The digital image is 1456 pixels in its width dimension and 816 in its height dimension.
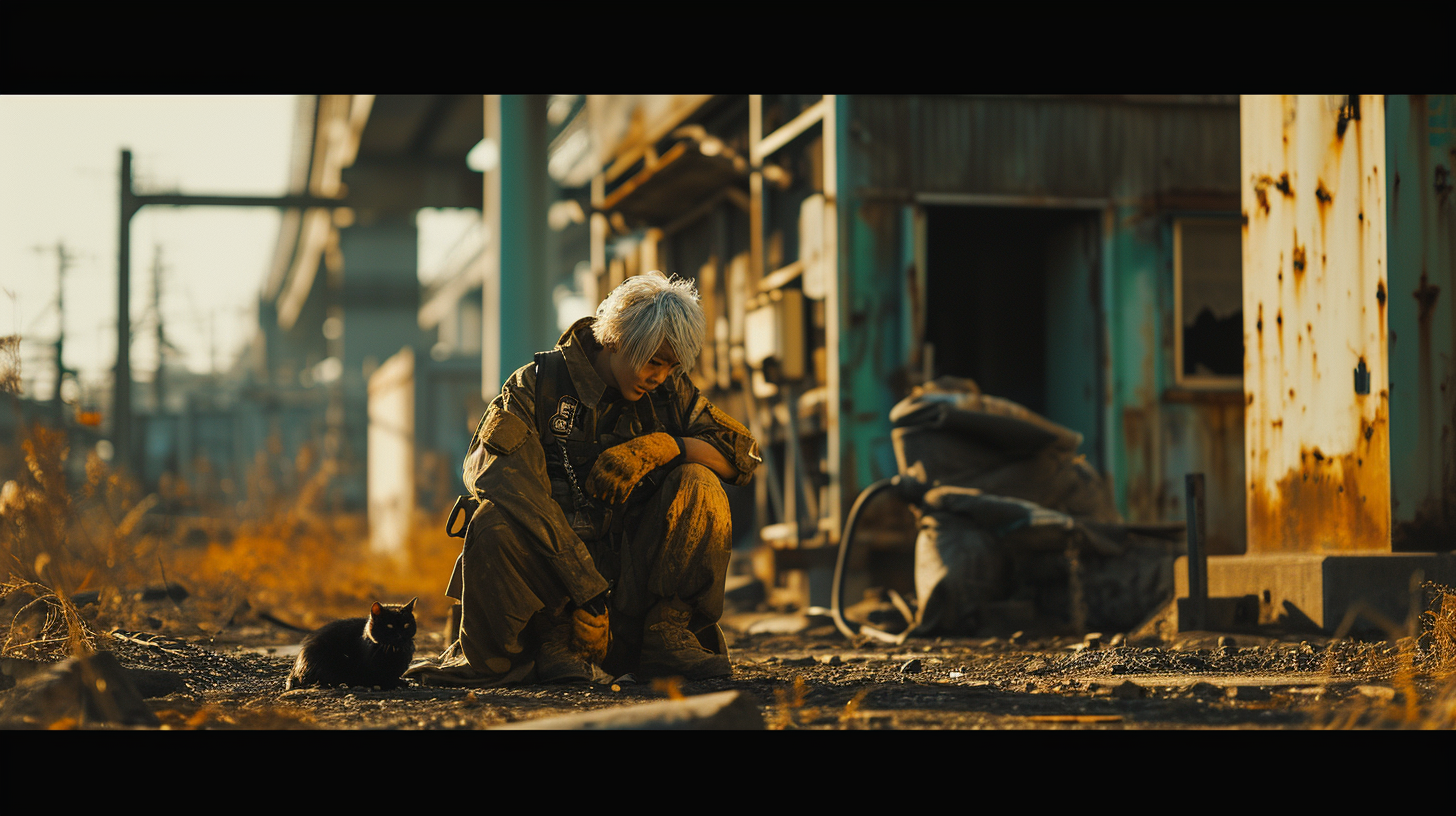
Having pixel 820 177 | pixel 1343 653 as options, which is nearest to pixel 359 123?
pixel 820 177

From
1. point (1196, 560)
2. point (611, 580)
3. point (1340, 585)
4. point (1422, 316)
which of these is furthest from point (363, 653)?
point (1422, 316)

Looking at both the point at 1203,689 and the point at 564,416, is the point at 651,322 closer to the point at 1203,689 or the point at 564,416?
the point at 564,416

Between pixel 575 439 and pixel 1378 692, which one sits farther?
pixel 575 439

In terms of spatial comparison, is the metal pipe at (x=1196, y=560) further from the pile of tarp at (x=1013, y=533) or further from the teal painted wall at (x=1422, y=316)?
the pile of tarp at (x=1013, y=533)

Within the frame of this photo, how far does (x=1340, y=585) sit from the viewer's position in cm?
527

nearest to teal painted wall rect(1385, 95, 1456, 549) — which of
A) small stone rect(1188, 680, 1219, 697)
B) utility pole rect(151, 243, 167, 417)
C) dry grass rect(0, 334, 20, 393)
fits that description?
small stone rect(1188, 680, 1219, 697)

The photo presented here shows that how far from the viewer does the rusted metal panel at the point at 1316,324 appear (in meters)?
Result: 5.38

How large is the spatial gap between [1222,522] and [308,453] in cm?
715

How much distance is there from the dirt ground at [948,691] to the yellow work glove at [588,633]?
15cm

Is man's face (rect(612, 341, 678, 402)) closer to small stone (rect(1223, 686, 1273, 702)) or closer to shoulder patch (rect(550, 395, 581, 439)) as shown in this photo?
shoulder patch (rect(550, 395, 581, 439))

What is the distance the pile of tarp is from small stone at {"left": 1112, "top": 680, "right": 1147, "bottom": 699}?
8.54 ft

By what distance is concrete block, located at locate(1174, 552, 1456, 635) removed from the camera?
5.15 m

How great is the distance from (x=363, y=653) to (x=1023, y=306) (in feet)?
27.6

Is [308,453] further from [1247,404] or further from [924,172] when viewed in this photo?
[1247,404]
